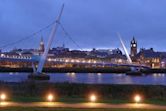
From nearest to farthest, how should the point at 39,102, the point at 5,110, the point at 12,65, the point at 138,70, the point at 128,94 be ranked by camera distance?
the point at 5,110 → the point at 39,102 → the point at 128,94 → the point at 138,70 → the point at 12,65

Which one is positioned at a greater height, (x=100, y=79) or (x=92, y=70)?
(x=92, y=70)

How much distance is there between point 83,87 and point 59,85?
1598 millimetres

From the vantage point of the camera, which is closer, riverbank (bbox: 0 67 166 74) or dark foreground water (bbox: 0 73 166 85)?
dark foreground water (bbox: 0 73 166 85)

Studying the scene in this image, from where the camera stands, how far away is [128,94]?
94.5 ft

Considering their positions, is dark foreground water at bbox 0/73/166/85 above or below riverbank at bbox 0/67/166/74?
below

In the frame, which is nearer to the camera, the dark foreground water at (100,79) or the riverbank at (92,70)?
the dark foreground water at (100,79)

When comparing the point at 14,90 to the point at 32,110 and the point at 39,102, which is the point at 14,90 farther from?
the point at 32,110

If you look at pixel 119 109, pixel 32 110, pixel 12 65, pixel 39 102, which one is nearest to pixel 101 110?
pixel 119 109

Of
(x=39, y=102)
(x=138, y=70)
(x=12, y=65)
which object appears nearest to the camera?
(x=39, y=102)

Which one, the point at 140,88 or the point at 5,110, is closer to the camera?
the point at 5,110

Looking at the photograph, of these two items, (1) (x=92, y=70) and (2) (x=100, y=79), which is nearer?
(2) (x=100, y=79)

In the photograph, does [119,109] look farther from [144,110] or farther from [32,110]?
[32,110]

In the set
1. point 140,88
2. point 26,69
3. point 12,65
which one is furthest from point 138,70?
point 140,88

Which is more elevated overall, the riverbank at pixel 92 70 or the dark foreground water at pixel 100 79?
the riverbank at pixel 92 70
